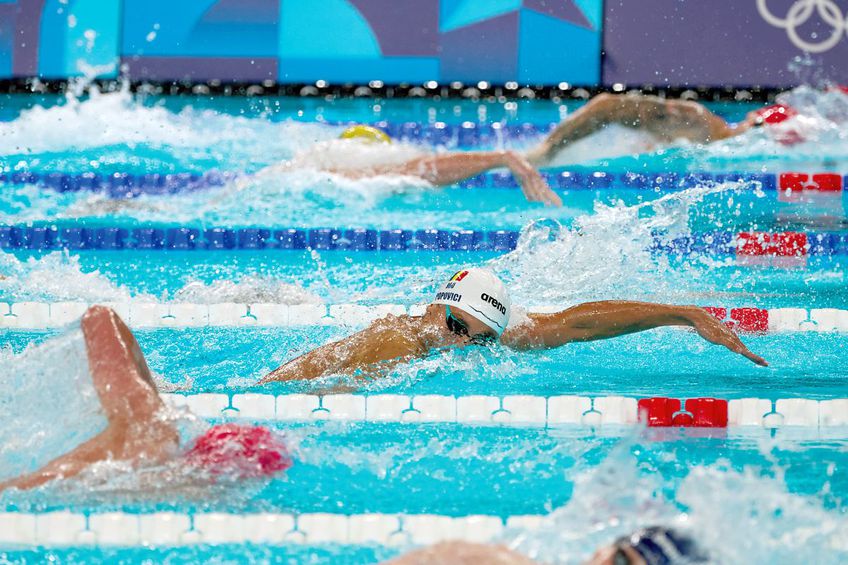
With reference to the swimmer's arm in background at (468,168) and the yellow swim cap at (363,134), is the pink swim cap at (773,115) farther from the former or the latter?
the yellow swim cap at (363,134)

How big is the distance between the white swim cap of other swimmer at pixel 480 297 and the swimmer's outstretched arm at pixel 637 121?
3143mm

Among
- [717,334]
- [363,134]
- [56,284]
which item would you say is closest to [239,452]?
[717,334]

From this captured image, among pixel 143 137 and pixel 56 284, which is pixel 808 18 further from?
pixel 56 284

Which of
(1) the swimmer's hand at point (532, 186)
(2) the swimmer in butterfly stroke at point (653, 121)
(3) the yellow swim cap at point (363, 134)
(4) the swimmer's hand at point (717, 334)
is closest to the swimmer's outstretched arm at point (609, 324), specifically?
(4) the swimmer's hand at point (717, 334)

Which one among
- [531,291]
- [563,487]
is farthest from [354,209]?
[563,487]

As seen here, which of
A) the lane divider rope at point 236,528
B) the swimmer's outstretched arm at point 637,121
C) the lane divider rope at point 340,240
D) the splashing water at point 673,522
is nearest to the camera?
the splashing water at point 673,522

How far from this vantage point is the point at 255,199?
6.22m

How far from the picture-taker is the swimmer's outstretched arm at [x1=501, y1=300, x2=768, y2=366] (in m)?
3.49

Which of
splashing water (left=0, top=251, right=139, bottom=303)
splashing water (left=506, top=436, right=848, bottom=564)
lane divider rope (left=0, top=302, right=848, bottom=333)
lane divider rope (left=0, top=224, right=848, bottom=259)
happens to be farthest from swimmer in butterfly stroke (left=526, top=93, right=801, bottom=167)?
splashing water (left=506, top=436, right=848, bottom=564)

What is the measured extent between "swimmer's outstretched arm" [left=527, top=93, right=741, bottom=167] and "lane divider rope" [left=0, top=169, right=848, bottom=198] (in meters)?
0.18

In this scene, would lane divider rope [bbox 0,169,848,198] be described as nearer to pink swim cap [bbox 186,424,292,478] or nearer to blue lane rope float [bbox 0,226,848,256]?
blue lane rope float [bbox 0,226,848,256]

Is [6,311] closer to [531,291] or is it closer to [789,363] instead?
[531,291]

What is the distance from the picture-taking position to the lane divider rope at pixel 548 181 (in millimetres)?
6434

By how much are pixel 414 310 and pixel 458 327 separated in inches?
33.4
